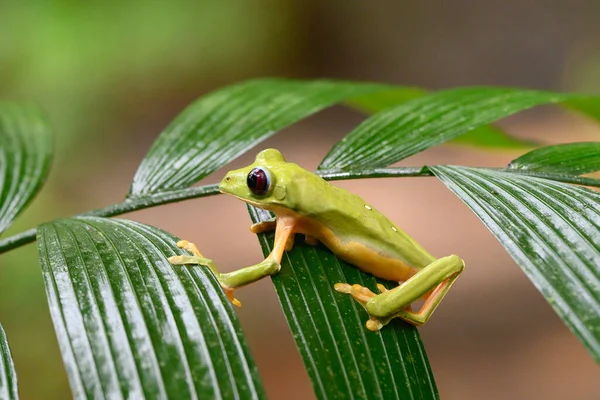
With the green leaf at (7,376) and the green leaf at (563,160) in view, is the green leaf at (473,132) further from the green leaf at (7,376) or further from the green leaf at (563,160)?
the green leaf at (7,376)

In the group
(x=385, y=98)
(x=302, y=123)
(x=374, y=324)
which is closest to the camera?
(x=374, y=324)

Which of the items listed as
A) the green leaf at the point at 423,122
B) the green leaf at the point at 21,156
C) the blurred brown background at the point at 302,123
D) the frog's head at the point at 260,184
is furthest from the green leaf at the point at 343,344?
the blurred brown background at the point at 302,123

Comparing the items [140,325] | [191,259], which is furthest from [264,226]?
[140,325]

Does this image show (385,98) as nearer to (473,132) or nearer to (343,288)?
(473,132)

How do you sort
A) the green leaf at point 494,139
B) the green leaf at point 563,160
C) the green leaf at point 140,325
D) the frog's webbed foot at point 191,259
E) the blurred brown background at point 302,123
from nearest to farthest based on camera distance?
the green leaf at point 140,325 → the frog's webbed foot at point 191,259 → the green leaf at point 563,160 → the green leaf at point 494,139 → the blurred brown background at point 302,123

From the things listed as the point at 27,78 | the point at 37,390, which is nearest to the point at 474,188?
the point at 37,390

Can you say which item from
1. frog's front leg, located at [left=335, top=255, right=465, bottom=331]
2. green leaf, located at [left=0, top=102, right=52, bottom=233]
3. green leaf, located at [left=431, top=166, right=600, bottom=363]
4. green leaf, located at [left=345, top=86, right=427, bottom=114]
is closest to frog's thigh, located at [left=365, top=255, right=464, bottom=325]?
frog's front leg, located at [left=335, top=255, right=465, bottom=331]
